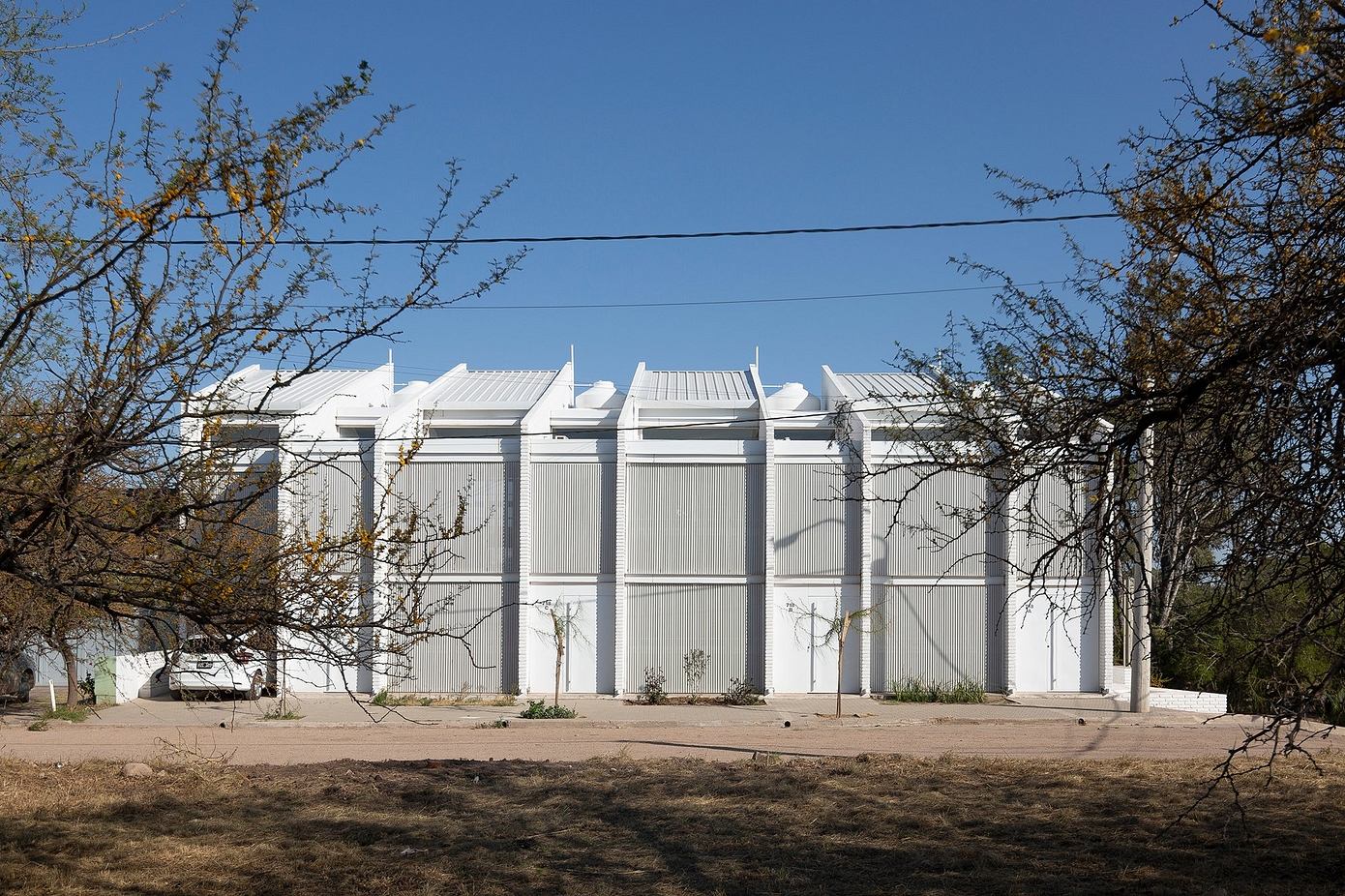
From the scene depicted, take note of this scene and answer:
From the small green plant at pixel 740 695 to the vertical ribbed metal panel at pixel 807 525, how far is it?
2557mm

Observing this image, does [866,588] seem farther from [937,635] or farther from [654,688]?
[654,688]

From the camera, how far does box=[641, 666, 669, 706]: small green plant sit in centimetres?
2306

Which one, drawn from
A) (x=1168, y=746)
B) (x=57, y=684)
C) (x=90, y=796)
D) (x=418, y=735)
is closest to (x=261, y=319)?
(x=90, y=796)

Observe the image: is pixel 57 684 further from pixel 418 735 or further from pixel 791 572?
pixel 791 572

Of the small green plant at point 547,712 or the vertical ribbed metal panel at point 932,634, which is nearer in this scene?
the small green plant at point 547,712

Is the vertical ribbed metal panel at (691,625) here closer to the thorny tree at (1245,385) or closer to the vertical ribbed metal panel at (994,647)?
the vertical ribbed metal panel at (994,647)

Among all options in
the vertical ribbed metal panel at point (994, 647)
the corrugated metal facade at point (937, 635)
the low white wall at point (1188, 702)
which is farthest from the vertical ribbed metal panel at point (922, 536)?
the low white wall at point (1188, 702)

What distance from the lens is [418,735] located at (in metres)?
17.5

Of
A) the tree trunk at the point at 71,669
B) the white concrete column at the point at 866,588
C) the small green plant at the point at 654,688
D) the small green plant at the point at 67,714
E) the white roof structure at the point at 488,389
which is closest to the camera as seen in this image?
the tree trunk at the point at 71,669

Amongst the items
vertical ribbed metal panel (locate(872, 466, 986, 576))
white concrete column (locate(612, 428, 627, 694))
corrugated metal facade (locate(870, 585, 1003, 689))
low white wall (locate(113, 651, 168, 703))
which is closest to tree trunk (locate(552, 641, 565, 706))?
white concrete column (locate(612, 428, 627, 694))

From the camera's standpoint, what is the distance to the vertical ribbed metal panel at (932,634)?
23.9 metres

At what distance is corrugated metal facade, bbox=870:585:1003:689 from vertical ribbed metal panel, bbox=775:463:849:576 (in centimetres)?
135

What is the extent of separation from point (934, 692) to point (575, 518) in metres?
8.78

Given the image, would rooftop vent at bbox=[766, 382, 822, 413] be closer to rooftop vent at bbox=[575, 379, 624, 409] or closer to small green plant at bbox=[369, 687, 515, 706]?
rooftop vent at bbox=[575, 379, 624, 409]
